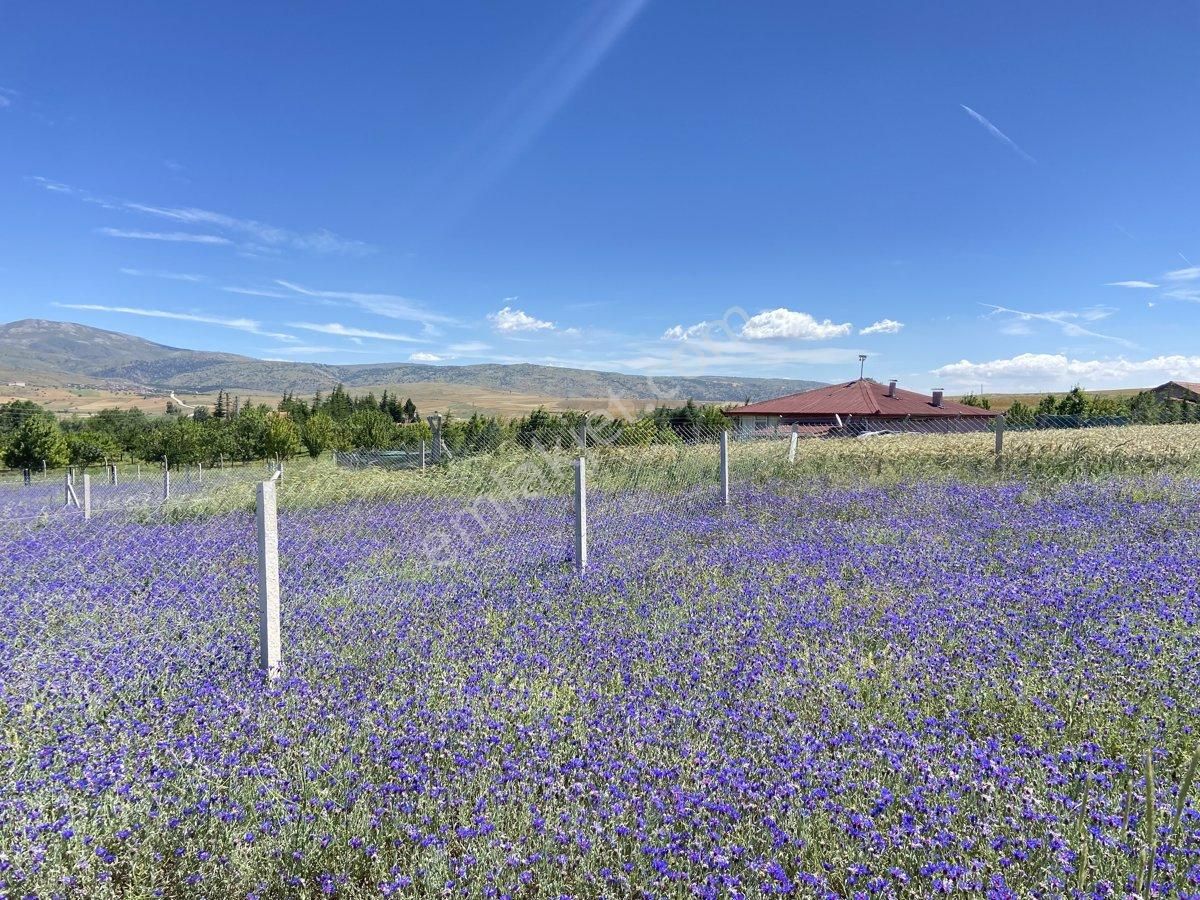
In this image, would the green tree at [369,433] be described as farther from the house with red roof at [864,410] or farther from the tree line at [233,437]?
the house with red roof at [864,410]

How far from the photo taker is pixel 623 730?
3182 mm

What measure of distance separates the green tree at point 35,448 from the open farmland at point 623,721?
31.3 meters

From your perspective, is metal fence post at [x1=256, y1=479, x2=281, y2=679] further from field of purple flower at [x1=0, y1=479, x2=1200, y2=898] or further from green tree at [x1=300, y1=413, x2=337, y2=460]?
green tree at [x1=300, y1=413, x2=337, y2=460]

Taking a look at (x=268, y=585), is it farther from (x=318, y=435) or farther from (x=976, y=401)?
(x=976, y=401)

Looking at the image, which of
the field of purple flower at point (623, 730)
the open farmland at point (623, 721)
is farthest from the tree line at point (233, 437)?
the field of purple flower at point (623, 730)

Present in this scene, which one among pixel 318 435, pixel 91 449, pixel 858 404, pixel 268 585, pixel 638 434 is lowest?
pixel 91 449

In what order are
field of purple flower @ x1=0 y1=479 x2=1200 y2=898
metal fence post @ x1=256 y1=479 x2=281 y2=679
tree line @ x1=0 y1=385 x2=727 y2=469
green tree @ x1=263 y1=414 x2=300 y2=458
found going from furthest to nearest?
1. green tree @ x1=263 y1=414 x2=300 y2=458
2. tree line @ x1=0 y1=385 x2=727 y2=469
3. metal fence post @ x1=256 y1=479 x2=281 y2=679
4. field of purple flower @ x1=0 y1=479 x2=1200 y2=898

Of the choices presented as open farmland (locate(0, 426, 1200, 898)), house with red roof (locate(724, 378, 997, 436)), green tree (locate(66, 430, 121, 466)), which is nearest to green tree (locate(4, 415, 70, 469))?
green tree (locate(66, 430, 121, 466))

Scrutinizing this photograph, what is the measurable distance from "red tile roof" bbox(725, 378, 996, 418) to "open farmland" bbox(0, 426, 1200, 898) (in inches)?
1508

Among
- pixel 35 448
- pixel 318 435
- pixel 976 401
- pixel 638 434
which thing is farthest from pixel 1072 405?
pixel 35 448

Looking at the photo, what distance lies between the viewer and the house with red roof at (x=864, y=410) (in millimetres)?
42688

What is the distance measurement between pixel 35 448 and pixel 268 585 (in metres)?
36.3

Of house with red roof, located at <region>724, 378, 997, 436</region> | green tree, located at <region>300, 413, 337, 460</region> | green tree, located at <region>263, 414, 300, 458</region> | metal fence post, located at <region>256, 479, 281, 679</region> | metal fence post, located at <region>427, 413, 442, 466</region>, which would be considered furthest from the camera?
house with red roof, located at <region>724, 378, 997, 436</region>

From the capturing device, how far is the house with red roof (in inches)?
1681
